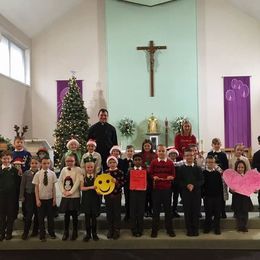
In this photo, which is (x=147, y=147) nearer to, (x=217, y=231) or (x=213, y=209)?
(x=213, y=209)

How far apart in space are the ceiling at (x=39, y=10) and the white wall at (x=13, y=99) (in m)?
0.25

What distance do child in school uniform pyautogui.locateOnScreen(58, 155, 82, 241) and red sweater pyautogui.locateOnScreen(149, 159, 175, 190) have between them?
3.45 feet

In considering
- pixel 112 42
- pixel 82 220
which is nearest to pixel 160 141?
pixel 112 42

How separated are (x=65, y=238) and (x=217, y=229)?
84.5 inches

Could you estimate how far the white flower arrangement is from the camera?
42.5ft

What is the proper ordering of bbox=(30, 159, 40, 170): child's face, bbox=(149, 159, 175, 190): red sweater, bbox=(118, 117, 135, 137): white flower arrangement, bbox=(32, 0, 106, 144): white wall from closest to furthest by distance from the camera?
bbox=(149, 159, 175, 190): red sweater < bbox=(30, 159, 40, 170): child's face < bbox=(118, 117, 135, 137): white flower arrangement < bbox=(32, 0, 106, 144): white wall

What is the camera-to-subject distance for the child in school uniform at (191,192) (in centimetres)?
525

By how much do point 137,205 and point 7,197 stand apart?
1.83 metres

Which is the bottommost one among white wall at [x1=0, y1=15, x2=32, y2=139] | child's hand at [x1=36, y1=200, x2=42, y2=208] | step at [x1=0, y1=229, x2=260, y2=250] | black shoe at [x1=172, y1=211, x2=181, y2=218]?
step at [x1=0, y1=229, x2=260, y2=250]

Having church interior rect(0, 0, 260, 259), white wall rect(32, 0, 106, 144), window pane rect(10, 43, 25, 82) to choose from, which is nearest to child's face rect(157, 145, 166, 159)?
church interior rect(0, 0, 260, 259)

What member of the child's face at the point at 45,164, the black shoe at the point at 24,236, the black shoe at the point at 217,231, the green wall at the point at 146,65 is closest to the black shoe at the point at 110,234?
the black shoe at the point at 24,236

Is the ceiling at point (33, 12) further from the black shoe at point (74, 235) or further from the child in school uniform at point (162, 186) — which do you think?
the black shoe at point (74, 235)

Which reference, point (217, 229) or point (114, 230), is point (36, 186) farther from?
point (217, 229)

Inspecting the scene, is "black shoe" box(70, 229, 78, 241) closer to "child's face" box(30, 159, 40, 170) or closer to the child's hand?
the child's hand
